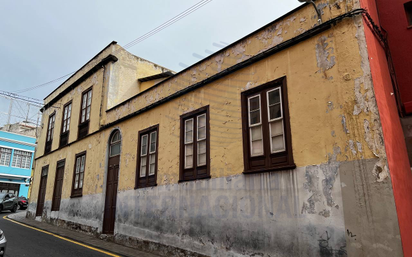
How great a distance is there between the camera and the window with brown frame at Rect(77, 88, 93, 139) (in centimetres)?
1498

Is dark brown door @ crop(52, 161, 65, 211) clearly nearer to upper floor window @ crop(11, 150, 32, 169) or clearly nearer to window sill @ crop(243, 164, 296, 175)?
window sill @ crop(243, 164, 296, 175)

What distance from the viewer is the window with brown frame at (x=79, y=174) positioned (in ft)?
46.5

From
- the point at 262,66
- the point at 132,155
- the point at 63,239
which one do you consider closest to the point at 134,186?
the point at 132,155

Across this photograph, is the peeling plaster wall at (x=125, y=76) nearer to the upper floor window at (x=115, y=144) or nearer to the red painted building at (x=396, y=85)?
the upper floor window at (x=115, y=144)

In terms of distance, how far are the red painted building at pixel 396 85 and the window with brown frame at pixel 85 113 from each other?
41.8ft

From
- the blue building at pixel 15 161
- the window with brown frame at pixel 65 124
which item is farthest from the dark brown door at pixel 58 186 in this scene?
the blue building at pixel 15 161

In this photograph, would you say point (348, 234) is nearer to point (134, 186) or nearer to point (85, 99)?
point (134, 186)

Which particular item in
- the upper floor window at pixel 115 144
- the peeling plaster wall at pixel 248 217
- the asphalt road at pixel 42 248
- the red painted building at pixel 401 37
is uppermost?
the red painted building at pixel 401 37

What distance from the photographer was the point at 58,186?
16.3m

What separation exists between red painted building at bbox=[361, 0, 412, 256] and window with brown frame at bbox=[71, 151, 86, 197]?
1264 cm

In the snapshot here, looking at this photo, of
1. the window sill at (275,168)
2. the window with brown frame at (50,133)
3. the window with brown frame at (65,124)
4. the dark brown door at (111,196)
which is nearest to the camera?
the window sill at (275,168)

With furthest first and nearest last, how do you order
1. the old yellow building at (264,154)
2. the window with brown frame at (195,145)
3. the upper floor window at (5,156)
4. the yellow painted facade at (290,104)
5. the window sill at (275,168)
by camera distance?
the upper floor window at (5,156) → the window with brown frame at (195,145) → the window sill at (275,168) → the yellow painted facade at (290,104) → the old yellow building at (264,154)

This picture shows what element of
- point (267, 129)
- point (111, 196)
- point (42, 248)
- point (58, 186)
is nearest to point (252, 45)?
point (267, 129)

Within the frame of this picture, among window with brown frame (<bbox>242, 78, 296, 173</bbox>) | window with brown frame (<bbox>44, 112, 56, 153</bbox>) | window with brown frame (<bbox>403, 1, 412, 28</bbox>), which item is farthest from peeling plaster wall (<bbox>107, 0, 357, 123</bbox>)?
window with brown frame (<bbox>44, 112, 56, 153</bbox>)
